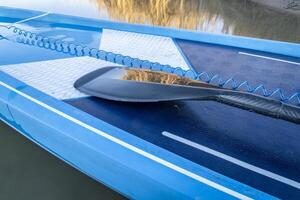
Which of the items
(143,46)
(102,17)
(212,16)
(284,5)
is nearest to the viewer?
(143,46)

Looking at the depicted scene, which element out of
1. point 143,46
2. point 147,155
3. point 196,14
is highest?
point 196,14

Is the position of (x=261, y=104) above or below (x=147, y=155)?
above

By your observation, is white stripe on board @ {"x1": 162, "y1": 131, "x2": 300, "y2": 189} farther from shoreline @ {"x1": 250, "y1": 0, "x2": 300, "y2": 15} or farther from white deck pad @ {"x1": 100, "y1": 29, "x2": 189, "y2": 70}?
shoreline @ {"x1": 250, "y1": 0, "x2": 300, "y2": 15}

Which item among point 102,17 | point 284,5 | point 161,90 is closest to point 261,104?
point 161,90

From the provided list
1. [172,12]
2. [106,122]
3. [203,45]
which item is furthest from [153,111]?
[172,12]

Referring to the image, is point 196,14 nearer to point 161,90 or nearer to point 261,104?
point 161,90

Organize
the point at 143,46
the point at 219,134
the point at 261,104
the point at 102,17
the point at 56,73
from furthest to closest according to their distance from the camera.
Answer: the point at 102,17 → the point at 143,46 → the point at 56,73 → the point at 219,134 → the point at 261,104

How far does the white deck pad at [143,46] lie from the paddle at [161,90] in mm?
468

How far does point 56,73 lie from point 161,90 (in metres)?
0.80

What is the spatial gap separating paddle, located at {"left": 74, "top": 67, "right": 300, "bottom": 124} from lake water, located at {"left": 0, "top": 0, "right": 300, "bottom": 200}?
56 cm

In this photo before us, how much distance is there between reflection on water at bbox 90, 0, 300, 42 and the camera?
490 cm

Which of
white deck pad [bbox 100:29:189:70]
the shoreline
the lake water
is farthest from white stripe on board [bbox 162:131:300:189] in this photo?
the shoreline

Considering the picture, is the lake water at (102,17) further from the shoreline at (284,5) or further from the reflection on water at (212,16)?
the shoreline at (284,5)

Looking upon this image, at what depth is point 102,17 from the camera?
4977 millimetres
